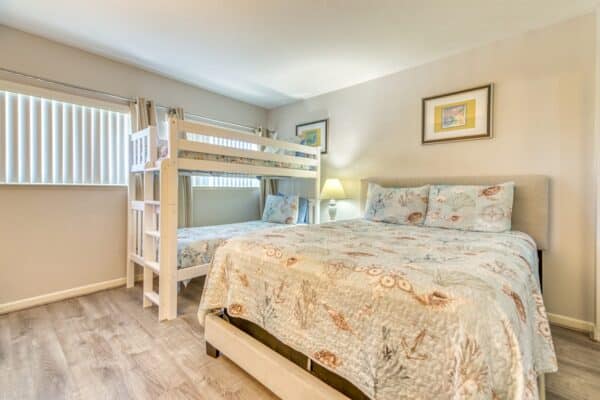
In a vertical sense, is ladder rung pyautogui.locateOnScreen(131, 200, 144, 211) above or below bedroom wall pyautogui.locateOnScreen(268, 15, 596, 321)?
below

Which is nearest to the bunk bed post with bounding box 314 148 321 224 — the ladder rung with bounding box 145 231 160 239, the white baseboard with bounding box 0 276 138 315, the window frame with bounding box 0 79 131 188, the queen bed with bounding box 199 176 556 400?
the queen bed with bounding box 199 176 556 400

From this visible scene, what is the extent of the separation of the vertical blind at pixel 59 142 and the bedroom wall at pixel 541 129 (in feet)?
9.89

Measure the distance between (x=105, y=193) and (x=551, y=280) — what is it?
412cm

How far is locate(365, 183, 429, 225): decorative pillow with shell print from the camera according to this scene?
7.98 ft

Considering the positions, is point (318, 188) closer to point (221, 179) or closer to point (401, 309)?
point (221, 179)

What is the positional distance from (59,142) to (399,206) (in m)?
3.23

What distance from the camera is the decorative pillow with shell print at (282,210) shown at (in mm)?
3430

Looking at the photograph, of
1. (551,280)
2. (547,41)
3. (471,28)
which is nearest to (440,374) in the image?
(551,280)

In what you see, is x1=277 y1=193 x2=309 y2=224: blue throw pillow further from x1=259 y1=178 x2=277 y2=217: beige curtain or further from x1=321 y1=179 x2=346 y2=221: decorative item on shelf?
x1=259 y1=178 x2=277 y2=217: beige curtain

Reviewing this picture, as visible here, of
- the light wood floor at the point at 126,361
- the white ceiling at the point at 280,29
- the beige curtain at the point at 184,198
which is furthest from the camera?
the beige curtain at the point at 184,198

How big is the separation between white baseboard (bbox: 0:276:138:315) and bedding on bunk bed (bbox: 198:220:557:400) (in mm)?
1903

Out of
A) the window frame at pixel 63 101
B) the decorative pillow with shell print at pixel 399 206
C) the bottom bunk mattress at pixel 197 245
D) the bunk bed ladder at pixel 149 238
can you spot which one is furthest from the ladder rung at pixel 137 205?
the decorative pillow with shell print at pixel 399 206

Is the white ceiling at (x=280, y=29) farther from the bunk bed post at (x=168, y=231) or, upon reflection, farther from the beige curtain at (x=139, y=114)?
the bunk bed post at (x=168, y=231)

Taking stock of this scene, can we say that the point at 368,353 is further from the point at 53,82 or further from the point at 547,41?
the point at 53,82
